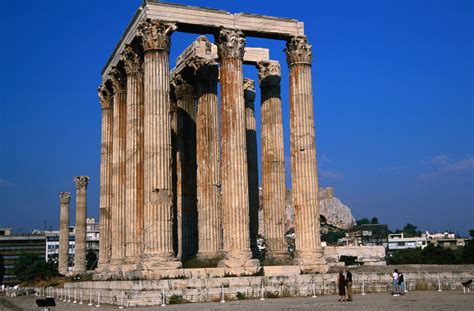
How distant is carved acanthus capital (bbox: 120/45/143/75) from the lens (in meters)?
41.9

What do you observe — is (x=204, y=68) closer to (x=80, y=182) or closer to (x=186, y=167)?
(x=186, y=167)

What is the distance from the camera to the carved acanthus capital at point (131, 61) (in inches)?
1651

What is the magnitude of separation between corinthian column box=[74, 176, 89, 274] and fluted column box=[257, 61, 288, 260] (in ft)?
90.7

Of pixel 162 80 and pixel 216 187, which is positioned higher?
pixel 162 80

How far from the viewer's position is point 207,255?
41.2 meters

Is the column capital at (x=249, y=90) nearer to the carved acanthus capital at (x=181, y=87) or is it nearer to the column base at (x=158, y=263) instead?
the carved acanthus capital at (x=181, y=87)

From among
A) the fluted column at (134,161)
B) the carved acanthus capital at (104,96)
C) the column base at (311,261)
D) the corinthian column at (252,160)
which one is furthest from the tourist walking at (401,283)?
the carved acanthus capital at (104,96)

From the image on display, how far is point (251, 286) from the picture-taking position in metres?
31.9

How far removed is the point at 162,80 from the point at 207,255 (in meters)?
12.9

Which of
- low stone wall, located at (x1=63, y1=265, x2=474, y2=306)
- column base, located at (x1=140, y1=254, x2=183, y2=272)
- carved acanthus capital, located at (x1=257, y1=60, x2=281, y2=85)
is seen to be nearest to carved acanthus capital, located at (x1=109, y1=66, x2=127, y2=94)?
carved acanthus capital, located at (x1=257, y1=60, x2=281, y2=85)

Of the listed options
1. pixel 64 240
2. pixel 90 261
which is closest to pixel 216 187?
pixel 64 240

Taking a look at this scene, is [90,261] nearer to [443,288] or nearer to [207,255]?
[207,255]

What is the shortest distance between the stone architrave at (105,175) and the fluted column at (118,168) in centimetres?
336

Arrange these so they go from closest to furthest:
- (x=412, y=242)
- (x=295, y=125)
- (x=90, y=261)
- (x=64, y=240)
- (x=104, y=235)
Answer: (x=295, y=125) < (x=104, y=235) < (x=64, y=240) < (x=90, y=261) < (x=412, y=242)
